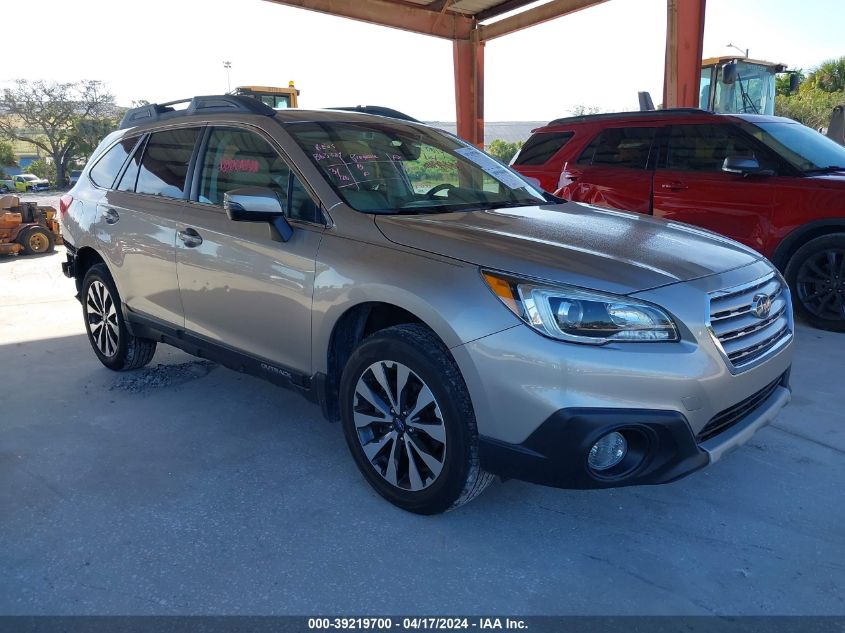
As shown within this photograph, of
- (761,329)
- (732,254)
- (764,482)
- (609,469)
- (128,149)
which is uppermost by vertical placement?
(128,149)

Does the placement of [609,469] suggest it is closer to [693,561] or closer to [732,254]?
[693,561]

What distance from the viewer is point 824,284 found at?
5.52m

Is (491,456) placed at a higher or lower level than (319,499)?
higher

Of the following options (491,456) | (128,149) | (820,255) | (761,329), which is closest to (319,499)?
(491,456)

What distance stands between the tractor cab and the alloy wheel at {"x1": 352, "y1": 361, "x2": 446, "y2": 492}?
926cm

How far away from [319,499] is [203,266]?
54.3 inches

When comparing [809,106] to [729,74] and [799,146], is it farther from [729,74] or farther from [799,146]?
[799,146]

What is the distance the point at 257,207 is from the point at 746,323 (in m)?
2.05

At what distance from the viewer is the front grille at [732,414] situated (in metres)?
2.44

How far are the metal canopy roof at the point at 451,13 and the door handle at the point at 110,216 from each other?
8.61 m

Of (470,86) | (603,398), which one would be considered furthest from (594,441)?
(470,86)

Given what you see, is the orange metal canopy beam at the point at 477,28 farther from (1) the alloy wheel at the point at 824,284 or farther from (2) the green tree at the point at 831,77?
(2) the green tree at the point at 831,77

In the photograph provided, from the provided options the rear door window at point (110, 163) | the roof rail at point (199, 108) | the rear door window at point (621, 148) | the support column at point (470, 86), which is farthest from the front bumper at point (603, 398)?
the support column at point (470, 86)

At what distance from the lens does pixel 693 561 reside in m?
2.49
